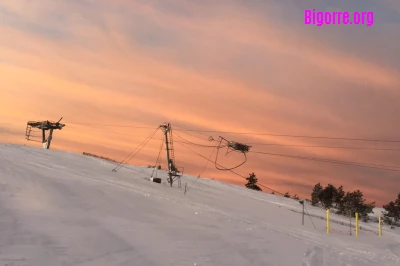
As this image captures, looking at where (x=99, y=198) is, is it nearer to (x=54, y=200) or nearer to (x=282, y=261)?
(x=54, y=200)

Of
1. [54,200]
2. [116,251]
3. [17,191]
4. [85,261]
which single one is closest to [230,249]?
[116,251]

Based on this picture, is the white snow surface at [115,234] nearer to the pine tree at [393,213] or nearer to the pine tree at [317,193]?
the pine tree at [393,213]

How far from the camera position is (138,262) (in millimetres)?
7969

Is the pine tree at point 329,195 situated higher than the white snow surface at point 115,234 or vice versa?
the pine tree at point 329,195

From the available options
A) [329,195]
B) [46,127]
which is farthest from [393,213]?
[46,127]

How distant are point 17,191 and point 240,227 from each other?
26.4ft

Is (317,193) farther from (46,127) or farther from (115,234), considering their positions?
(115,234)

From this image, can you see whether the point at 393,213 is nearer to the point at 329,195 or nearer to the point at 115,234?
the point at 329,195

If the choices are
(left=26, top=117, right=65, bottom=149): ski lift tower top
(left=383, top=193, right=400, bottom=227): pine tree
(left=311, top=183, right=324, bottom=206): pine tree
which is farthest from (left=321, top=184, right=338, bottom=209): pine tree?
(left=26, top=117, right=65, bottom=149): ski lift tower top

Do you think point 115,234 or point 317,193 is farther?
point 317,193

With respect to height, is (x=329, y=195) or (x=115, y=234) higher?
(x=329, y=195)

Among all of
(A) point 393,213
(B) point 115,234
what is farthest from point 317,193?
(B) point 115,234

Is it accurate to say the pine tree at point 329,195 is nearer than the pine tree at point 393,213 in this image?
No

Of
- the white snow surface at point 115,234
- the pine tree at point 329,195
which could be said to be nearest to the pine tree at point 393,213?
the pine tree at point 329,195
